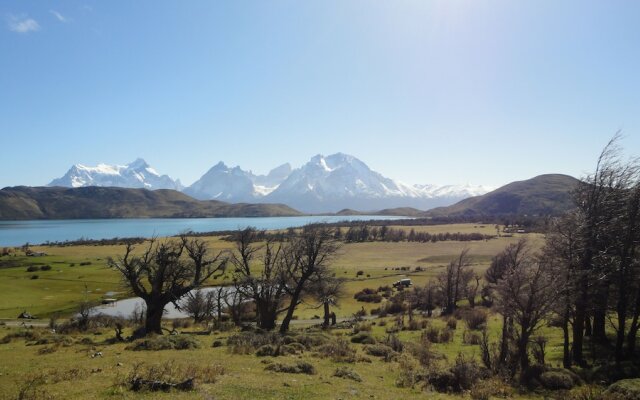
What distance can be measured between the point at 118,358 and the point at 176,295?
42.2 feet

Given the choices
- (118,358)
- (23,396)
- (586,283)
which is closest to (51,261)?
(118,358)

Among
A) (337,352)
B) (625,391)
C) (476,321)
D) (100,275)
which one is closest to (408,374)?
(337,352)

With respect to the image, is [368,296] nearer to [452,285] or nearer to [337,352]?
[452,285]

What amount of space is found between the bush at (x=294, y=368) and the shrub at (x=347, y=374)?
1194mm

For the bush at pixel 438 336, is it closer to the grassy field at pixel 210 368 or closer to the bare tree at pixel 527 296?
the grassy field at pixel 210 368

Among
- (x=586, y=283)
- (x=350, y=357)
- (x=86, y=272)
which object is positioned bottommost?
(x=86, y=272)

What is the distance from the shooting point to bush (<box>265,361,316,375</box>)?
67.4ft

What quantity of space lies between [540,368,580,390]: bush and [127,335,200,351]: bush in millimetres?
20074

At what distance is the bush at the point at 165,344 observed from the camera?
25594 millimetres

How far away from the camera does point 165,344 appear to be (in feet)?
86.1

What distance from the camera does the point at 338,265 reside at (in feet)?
399

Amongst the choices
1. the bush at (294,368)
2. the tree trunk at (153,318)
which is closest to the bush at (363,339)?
the bush at (294,368)

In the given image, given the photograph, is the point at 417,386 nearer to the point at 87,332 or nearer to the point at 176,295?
the point at 176,295

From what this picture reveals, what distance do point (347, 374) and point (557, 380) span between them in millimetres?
10386
